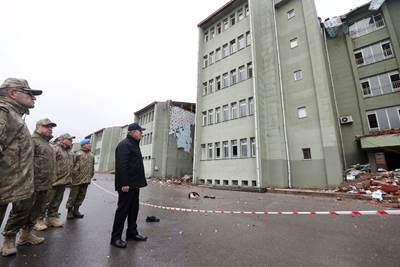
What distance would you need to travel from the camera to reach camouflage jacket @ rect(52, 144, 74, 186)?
493 centimetres

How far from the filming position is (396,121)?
50.4ft

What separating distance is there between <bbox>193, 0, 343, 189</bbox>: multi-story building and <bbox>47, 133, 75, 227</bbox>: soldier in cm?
1207

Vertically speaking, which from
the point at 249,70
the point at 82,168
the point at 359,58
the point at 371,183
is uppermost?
the point at 359,58

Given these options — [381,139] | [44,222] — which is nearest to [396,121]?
[381,139]

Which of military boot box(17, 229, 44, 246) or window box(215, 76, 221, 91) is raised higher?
window box(215, 76, 221, 91)

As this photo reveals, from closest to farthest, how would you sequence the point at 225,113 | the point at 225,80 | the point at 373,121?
the point at 373,121, the point at 225,113, the point at 225,80

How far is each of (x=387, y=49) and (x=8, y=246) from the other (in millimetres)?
24889

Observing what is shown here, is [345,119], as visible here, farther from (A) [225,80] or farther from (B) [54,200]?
(B) [54,200]

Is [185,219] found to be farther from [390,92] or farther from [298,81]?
[390,92]

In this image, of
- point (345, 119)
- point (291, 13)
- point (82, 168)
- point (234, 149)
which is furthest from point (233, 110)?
point (82, 168)

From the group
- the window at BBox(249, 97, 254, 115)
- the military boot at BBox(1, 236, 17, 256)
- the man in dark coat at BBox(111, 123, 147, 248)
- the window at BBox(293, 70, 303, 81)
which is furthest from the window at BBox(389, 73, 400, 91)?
the military boot at BBox(1, 236, 17, 256)

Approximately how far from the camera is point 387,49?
16719mm

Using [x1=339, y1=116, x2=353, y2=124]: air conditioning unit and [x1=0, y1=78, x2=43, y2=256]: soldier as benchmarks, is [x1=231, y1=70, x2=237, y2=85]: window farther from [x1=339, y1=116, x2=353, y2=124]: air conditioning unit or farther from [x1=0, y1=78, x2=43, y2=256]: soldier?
[x1=0, y1=78, x2=43, y2=256]: soldier

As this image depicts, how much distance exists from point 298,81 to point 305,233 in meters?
14.5
